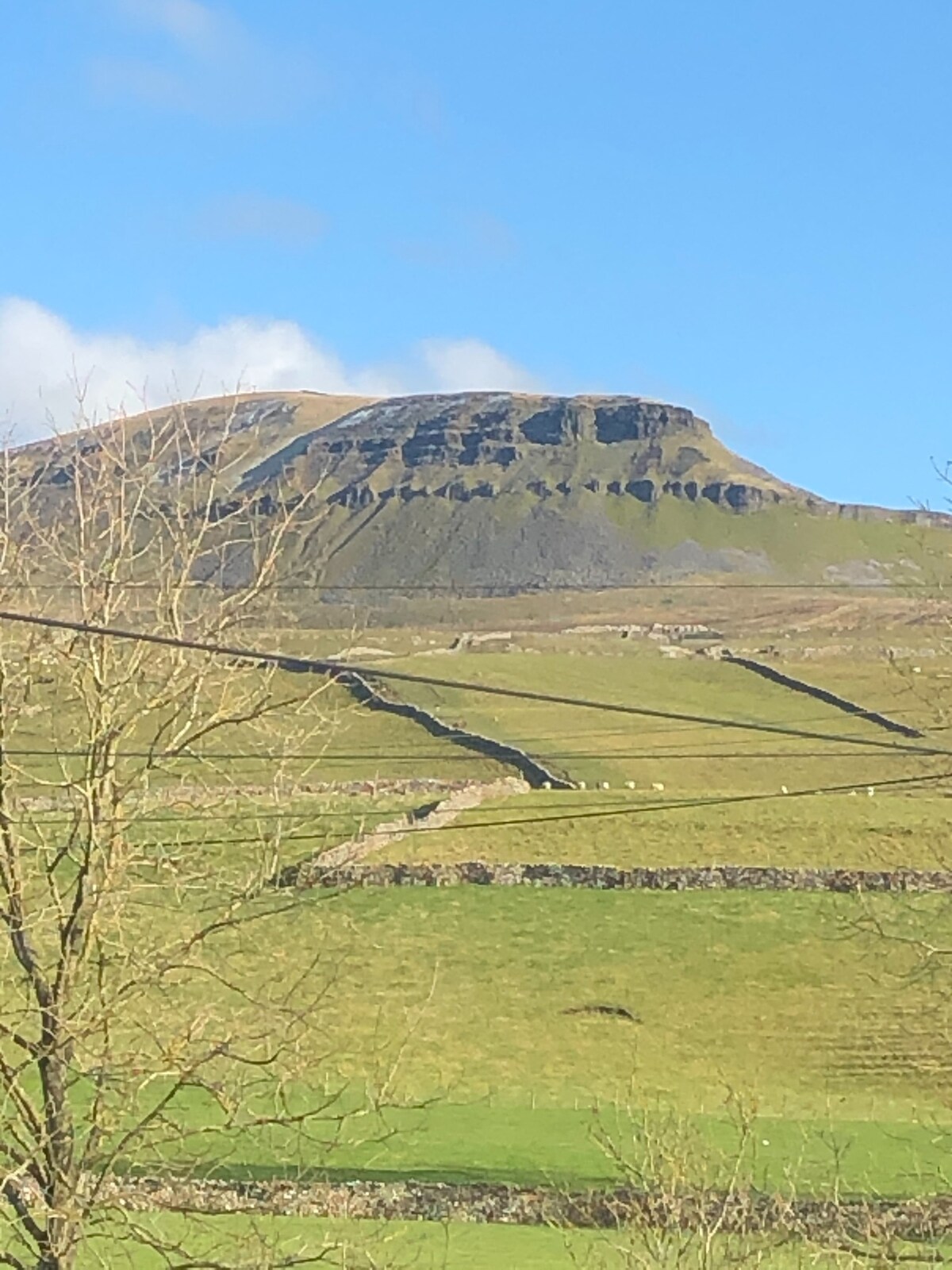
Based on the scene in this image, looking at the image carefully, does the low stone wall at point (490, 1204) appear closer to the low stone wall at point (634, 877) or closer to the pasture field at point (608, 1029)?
the pasture field at point (608, 1029)

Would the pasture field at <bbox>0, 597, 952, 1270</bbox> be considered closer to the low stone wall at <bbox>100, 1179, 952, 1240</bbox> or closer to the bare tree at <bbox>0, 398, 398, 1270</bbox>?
the bare tree at <bbox>0, 398, 398, 1270</bbox>

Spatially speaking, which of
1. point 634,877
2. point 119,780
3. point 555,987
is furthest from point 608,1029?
point 119,780

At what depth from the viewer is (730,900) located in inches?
1539

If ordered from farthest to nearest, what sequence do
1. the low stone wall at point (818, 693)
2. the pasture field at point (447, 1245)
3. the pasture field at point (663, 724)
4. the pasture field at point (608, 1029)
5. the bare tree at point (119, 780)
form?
the low stone wall at point (818, 693), the pasture field at point (663, 724), the pasture field at point (608, 1029), the pasture field at point (447, 1245), the bare tree at point (119, 780)

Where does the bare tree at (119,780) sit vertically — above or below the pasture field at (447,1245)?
above

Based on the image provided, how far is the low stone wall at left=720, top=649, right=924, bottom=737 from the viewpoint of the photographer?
75.1 metres

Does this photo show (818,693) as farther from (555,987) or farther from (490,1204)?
(490,1204)

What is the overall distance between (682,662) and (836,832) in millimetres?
57659

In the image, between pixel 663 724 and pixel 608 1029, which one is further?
pixel 663 724

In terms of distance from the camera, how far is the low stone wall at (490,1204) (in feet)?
69.4

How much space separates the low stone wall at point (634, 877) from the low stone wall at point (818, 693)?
28.0 m

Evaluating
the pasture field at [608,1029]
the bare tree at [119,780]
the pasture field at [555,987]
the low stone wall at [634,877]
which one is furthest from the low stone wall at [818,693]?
the bare tree at [119,780]

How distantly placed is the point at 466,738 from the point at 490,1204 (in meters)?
47.1

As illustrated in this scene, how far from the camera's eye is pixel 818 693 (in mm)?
87000
